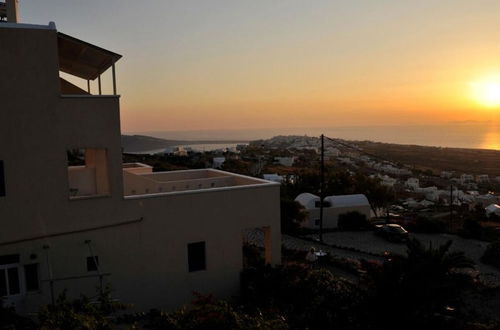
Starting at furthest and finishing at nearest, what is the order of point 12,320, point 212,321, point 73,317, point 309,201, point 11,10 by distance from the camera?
point 309,201 → point 11,10 → point 12,320 → point 212,321 → point 73,317

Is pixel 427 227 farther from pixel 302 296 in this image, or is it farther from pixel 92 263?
pixel 92 263

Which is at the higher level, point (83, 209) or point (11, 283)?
point (83, 209)

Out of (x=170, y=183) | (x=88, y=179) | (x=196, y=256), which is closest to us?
(x=196, y=256)

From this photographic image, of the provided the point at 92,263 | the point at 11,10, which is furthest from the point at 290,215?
the point at 11,10

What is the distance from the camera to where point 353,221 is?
106ft

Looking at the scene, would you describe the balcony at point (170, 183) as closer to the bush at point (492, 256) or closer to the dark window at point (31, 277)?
the dark window at point (31, 277)

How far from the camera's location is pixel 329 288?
44.2ft

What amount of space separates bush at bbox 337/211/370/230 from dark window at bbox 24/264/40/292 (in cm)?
2459

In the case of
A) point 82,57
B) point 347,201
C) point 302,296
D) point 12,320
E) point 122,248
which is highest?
point 82,57

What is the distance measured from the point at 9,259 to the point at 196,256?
492 cm

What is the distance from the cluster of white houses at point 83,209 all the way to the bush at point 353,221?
20.0 metres

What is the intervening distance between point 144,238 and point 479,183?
84.7m

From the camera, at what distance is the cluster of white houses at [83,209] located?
10453mm

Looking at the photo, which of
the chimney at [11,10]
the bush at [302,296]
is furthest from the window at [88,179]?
the bush at [302,296]
